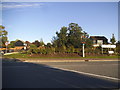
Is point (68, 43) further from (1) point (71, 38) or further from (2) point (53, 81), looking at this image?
(2) point (53, 81)

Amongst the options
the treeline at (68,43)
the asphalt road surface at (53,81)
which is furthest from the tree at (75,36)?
the asphalt road surface at (53,81)

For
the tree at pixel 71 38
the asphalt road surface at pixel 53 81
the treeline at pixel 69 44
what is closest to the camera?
the asphalt road surface at pixel 53 81

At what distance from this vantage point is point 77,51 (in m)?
31.7

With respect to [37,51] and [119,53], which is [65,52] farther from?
[119,53]

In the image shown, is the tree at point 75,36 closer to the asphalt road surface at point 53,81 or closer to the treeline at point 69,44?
the treeline at point 69,44

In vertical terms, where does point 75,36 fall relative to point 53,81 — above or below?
above

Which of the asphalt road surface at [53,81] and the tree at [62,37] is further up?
the tree at [62,37]

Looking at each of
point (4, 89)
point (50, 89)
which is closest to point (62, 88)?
point (50, 89)

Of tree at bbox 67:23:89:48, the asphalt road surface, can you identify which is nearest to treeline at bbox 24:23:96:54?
tree at bbox 67:23:89:48

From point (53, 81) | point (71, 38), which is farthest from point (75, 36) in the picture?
point (53, 81)

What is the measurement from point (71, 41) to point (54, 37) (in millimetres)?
5573

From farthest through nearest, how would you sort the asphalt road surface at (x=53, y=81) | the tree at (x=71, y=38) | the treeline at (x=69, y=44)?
the tree at (x=71, y=38) → the treeline at (x=69, y=44) → the asphalt road surface at (x=53, y=81)

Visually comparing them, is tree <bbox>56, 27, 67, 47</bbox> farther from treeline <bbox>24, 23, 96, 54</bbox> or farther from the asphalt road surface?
the asphalt road surface

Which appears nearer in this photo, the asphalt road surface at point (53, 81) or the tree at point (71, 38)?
the asphalt road surface at point (53, 81)
